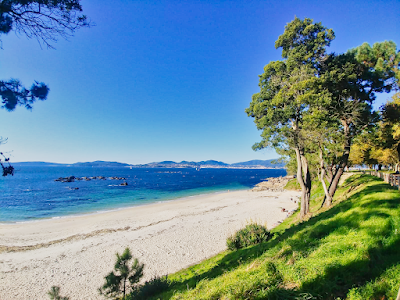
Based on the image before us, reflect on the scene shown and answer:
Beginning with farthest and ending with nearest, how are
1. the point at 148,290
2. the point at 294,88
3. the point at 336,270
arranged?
the point at 294,88
the point at 148,290
the point at 336,270

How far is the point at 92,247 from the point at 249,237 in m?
12.9

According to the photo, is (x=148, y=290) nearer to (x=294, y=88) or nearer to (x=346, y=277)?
(x=346, y=277)

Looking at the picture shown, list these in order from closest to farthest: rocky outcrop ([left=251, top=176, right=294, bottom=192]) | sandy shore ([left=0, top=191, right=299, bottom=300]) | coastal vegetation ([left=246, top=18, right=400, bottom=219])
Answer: coastal vegetation ([left=246, top=18, right=400, bottom=219]), sandy shore ([left=0, top=191, right=299, bottom=300]), rocky outcrop ([left=251, top=176, right=294, bottom=192])

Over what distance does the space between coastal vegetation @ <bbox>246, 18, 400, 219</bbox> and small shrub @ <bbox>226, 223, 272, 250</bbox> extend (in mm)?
4016

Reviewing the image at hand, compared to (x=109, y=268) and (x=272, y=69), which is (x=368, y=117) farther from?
(x=109, y=268)

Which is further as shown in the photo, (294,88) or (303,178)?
(303,178)

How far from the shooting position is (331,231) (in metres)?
6.09

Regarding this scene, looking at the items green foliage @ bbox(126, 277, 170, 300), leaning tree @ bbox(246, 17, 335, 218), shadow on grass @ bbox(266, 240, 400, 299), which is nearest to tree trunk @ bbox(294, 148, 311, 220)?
leaning tree @ bbox(246, 17, 335, 218)

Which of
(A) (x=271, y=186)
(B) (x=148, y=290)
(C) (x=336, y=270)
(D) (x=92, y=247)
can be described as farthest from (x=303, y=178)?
(A) (x=271, y=186)

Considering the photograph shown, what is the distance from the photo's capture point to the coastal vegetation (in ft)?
32.6

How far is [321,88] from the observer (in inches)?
399

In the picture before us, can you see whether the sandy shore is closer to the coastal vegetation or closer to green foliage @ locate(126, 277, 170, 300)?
green foliage @ locate(126, 277, 170, 300)

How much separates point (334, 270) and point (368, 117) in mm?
10354

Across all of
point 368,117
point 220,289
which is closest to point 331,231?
point 220,289
